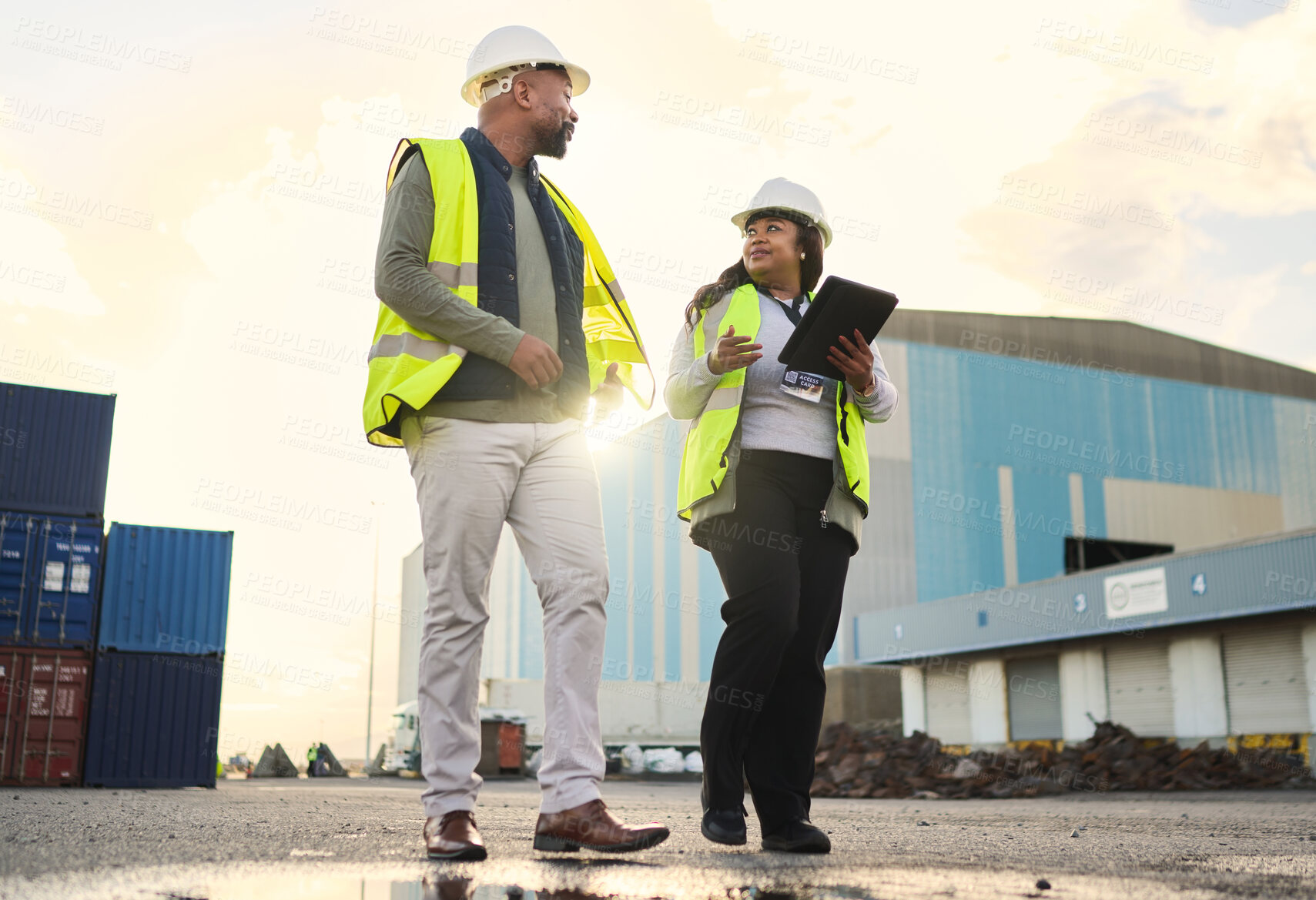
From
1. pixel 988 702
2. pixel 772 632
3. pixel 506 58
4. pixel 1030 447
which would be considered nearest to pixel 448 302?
pixel 506 58

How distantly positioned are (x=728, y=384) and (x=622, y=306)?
40 centimetres

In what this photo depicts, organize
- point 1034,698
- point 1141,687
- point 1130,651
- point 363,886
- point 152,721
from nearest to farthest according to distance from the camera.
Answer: point 363,886
point 152,721
point 1141,687
point 1130,651
point 1034,698

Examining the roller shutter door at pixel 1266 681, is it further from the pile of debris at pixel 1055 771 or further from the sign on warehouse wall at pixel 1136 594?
the sign on warehouse wall at pixel 1136 594

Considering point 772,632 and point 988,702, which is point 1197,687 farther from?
point 772,632

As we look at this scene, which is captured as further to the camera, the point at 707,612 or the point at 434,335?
the point at 707,612

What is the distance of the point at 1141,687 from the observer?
19.7m

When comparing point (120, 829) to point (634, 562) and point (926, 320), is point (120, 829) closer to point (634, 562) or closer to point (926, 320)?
point (926, 320)

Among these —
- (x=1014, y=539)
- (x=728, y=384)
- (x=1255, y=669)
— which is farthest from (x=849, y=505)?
(x=1014, y=539)

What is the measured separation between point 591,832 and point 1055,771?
15.1 metres

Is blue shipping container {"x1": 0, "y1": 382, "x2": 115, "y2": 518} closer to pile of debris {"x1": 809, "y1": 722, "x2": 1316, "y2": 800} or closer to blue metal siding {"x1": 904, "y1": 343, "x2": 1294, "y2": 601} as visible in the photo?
pile of debris {"x1": 809, "y1": 722, "x2": 1316, "y2": 800}

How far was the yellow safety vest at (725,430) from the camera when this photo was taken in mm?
3314

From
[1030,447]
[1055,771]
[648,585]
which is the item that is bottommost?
[1055,771]

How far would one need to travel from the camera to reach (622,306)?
3420 mm

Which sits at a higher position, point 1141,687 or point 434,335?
point 434,335
